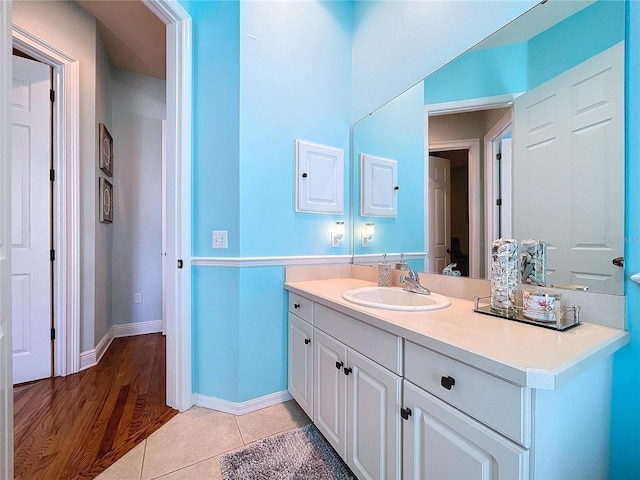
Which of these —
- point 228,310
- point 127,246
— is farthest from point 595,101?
point 127,246

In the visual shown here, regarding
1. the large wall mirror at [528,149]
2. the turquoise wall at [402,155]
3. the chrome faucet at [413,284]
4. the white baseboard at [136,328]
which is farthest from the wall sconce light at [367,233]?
the white baseboard at [136,328]

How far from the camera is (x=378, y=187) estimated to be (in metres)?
1.90

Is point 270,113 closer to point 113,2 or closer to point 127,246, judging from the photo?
point 113,2

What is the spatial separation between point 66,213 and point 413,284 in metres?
2.56

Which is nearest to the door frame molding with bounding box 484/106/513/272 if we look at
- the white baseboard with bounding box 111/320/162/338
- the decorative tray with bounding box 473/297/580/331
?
the decorative tray with bounding box 473/297/580/331

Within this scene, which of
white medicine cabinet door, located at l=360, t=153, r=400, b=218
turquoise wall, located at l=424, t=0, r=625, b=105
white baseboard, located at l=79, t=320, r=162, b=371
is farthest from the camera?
white baseboard, located at l=79, t=320, r=162, b=371

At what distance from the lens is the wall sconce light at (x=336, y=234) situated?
2.03 metres

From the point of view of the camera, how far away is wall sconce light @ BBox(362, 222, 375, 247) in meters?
1.95

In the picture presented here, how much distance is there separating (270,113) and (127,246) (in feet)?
7.60

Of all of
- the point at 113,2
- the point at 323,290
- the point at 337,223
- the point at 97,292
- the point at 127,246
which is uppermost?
the point at 113,2

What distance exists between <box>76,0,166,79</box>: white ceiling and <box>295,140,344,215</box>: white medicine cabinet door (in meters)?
1.80

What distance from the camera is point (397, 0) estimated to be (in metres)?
1.74

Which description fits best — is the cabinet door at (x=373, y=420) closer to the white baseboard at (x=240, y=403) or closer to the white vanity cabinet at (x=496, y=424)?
the white vanity cabinet at (x=496, y=424)

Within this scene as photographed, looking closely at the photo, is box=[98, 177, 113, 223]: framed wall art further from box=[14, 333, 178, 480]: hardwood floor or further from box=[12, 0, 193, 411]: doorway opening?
box=[14, 333, 178, 480]: hardwood floor
